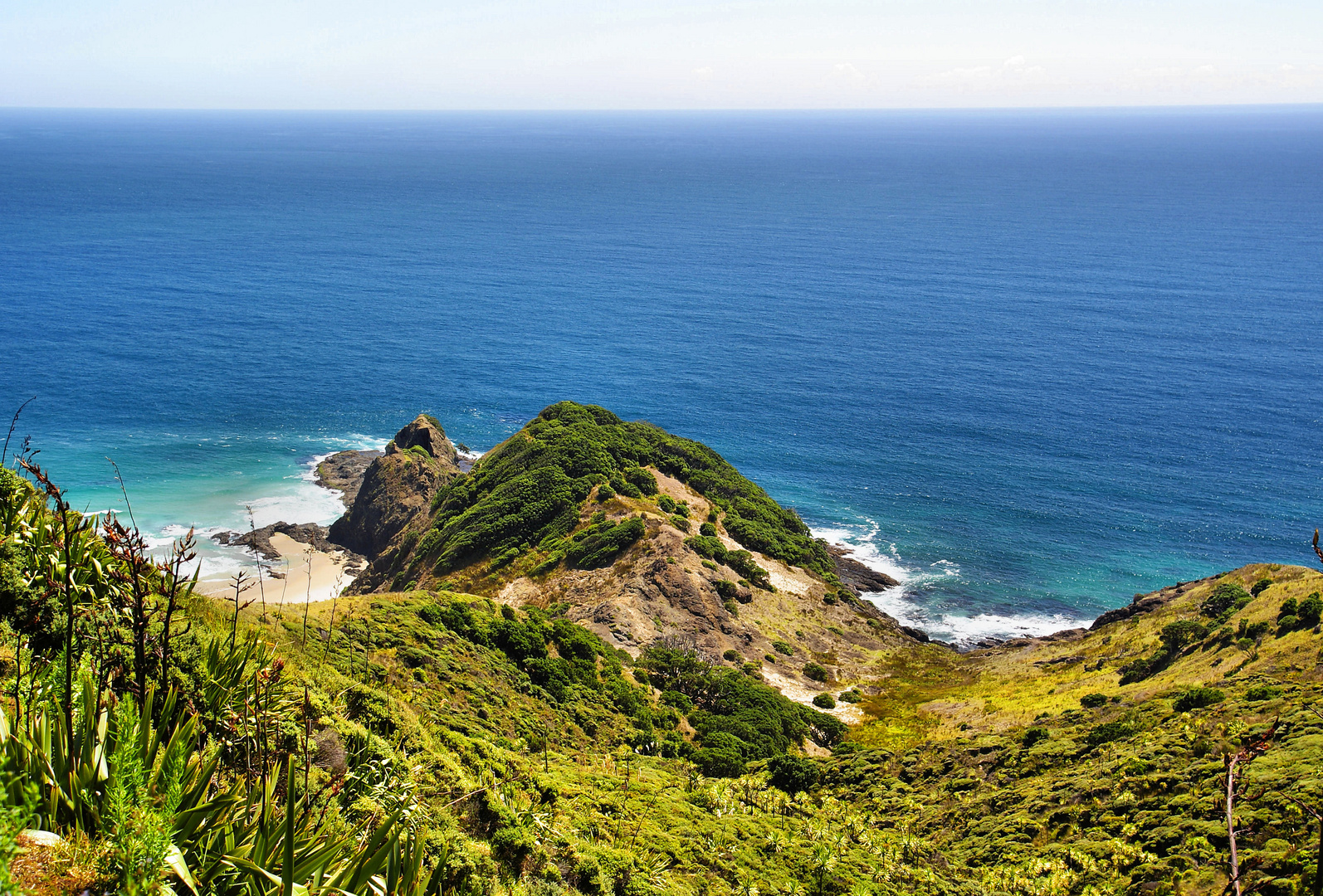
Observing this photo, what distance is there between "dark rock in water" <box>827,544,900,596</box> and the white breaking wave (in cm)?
51

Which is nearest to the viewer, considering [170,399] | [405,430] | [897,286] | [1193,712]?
[1193,712]

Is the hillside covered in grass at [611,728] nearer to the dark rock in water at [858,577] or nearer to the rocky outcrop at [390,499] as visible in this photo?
the dark rock in water at [858,577]

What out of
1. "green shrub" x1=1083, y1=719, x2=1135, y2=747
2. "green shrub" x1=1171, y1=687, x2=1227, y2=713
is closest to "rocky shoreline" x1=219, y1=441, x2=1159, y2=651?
"green shrub" x1=1171, y1=687, x2=1227, y2=713

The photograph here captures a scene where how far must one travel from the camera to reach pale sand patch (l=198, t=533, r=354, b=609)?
51.6 m

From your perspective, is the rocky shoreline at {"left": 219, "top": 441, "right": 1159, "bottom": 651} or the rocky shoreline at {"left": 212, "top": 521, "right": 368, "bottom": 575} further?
the rocky shoreline at {"left": 212, "top": 521, "right": 368, "bottom": 575}

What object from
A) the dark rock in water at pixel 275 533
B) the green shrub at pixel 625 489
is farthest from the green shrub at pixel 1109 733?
the dark rock in water at pixel 275 533

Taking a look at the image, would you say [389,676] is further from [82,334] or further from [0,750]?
[82,334]

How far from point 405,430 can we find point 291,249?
10487 cm

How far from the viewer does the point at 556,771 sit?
20.5 m

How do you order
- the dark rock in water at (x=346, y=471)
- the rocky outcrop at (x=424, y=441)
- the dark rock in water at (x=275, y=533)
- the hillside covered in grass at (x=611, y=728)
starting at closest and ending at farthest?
1. the hillside covered in grass at (x=611, y=728)
2. the dark rock in water at (x=275, y=533)
3. the rocky outcrop at (x=424, y=441)
4. the dark rock in water at (x=346, y=471)

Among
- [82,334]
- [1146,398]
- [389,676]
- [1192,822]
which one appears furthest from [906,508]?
[82,334]

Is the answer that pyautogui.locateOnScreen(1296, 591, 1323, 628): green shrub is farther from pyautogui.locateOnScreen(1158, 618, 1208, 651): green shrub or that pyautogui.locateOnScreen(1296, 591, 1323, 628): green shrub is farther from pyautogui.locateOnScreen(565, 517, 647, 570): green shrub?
pyautogui.locateOnScreen(565, 517, 647, 570): green shrub

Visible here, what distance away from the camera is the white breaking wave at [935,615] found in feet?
179

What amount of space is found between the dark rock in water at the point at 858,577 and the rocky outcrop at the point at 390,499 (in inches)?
1221
